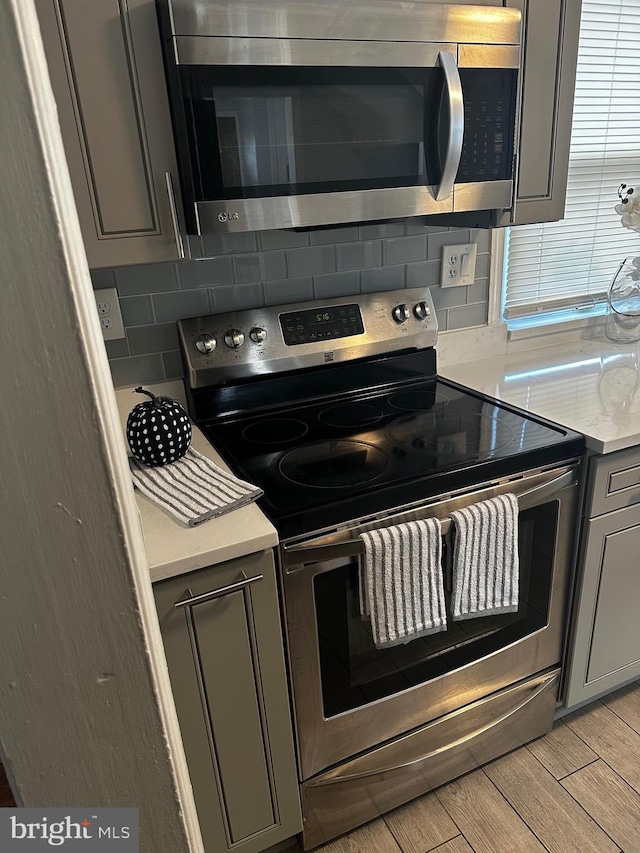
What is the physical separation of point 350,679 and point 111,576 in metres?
1.01

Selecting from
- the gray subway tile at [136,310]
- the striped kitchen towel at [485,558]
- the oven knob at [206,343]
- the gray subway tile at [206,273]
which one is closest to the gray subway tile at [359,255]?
the gray subway tile at [206,273]

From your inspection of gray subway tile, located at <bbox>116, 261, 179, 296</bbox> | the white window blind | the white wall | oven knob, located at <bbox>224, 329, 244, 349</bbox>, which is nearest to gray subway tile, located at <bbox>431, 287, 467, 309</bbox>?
the white window blind

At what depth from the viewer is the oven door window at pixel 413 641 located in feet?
4.13

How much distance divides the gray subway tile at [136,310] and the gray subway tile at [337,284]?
0.46 m

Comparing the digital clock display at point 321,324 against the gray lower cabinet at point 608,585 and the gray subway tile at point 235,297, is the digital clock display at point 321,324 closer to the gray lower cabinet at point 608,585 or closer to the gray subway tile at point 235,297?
the gray subway tile at point 235,297

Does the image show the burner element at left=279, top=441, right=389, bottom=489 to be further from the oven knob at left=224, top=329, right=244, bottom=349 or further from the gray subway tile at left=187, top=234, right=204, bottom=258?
the gray subway tile at left=187, top=234, right=204, bottom=258

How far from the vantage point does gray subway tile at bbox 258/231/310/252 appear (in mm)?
1611

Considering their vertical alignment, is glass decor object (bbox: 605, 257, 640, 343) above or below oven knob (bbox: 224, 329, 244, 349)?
below

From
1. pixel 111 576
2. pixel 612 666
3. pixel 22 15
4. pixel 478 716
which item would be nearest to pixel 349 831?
pixel 478 716

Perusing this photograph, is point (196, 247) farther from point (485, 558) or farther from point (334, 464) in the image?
point (485, 558)

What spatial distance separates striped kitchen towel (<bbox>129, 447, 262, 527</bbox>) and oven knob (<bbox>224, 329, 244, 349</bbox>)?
34 centimetres

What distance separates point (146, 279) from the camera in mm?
1521

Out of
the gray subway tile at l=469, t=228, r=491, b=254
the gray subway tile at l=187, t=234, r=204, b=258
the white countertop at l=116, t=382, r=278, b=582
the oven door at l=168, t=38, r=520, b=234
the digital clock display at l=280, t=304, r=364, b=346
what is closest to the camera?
the white countertop at l=116, t=382, r=278, b=582

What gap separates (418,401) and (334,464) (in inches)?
18.0
